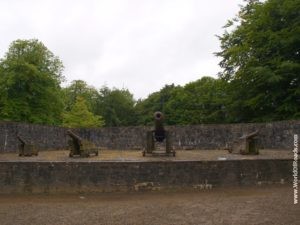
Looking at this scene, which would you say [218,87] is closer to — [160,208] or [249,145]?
[249,145]

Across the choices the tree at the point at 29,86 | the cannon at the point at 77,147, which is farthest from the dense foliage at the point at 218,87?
the cannon at the point at 77,147

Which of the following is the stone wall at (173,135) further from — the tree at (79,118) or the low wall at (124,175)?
the tree at (79,118)

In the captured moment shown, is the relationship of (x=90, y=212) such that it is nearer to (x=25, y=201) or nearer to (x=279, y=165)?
(x=25, y=201)

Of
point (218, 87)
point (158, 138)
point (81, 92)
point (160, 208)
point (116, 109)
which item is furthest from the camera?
point (81, 92)

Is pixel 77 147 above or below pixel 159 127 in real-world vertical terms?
below

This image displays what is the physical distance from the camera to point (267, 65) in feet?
71.8

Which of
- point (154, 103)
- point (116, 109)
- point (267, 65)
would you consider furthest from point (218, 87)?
point (116, 109)

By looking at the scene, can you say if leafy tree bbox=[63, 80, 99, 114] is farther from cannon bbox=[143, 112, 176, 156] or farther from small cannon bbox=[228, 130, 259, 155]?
small cannon bbox=[228, 130, 259, 155]

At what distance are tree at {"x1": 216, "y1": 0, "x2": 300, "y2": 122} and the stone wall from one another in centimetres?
376

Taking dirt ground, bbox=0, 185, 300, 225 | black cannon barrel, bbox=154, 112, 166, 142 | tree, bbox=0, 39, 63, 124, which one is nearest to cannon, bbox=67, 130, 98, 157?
black cannon barrel, bbox=154, 112, 166, 142

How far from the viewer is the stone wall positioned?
16.6 meters

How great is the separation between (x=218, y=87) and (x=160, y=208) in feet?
66.2

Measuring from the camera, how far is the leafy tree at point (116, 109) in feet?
168

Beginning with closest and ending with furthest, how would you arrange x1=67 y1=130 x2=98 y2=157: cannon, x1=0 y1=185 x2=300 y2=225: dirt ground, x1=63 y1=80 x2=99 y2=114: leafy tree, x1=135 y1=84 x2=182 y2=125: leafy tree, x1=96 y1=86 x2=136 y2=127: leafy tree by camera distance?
x1=0 y1=185 x2=300 y2=225: dirt ground → x1=67 y1=130 x2=98 y2=157: cannon → x1=135 y1=84 x2=182 y2=125: leafy tree → x1=96 y1=86 x2=136 y2=127: leafy tree → x1=63 y1=80 x2=99 y2=114: leafy tree
